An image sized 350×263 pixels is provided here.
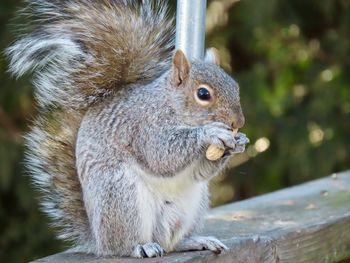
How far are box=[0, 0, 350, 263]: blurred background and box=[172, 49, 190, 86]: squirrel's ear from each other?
2066mm

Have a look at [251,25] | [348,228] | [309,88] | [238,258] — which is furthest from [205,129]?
[309,88]

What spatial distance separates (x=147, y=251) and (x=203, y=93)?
397 mm

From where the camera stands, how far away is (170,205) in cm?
208

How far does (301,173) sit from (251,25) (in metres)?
0.74

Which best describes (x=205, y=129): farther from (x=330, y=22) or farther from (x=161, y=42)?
(x=330, y=22)

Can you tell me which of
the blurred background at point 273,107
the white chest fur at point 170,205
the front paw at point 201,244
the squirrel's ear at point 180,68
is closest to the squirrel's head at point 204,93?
the squirrel's ear at point 180,68

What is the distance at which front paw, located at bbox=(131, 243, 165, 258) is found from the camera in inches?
77.2

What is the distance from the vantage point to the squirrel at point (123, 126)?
202cm

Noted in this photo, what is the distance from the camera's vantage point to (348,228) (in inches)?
89.3

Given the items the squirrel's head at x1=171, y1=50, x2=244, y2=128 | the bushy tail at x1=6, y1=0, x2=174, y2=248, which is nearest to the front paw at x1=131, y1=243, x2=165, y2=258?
the bushy tail at x1=6, y1=0, x2=174, y2=248

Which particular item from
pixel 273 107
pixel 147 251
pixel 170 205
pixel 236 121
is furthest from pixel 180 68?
pixel 273 107

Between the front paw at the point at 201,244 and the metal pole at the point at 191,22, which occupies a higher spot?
the metal pole at the point at 191,22

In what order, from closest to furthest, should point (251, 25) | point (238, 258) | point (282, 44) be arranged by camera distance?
point (238, 258)
point (251, 25)
point (282, 44)

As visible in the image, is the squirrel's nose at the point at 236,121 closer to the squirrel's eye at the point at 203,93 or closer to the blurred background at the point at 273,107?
the squirrel's eye at the point at 203,93
